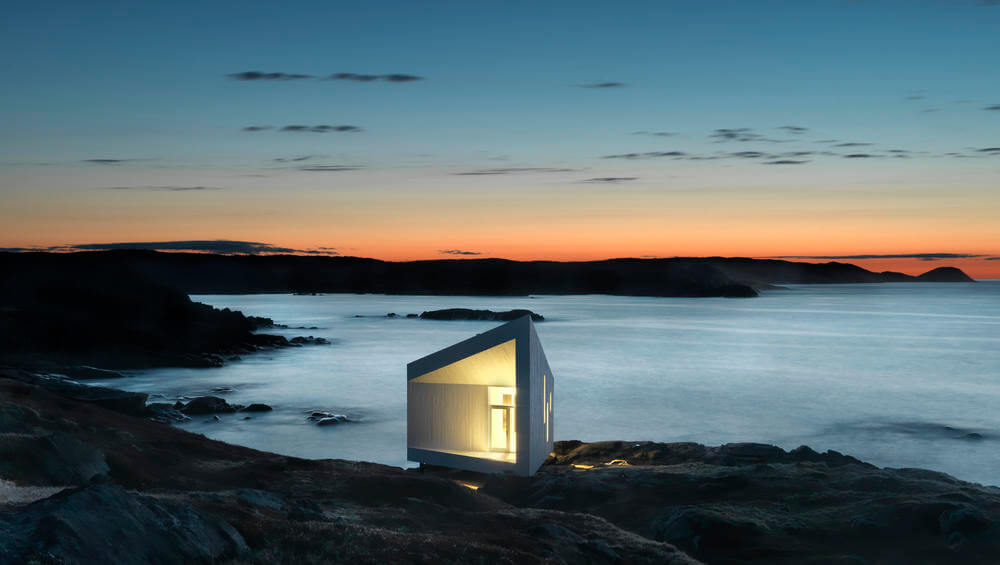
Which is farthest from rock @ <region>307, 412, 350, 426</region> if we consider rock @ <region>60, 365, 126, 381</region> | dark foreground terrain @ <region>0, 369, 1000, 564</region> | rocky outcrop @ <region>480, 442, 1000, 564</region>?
rock @ <region>60, 365, 126, 381</region>

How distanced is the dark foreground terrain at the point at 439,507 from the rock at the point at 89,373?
89.4ft

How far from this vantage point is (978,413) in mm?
42062

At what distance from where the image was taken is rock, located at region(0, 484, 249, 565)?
762 centimetres

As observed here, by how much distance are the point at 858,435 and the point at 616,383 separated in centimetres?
2154

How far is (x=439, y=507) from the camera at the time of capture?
1598 cm

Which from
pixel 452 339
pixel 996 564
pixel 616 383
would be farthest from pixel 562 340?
pixel 996 564

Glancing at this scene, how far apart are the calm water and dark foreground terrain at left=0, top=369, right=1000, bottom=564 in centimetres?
989

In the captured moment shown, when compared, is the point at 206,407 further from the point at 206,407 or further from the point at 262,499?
the point at 262,499

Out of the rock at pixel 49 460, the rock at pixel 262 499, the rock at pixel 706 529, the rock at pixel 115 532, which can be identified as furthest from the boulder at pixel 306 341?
the rock at pixel 115 532

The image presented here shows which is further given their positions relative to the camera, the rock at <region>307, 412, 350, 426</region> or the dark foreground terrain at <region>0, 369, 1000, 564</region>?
the rock at <region>307, 412, 350, 426</region>

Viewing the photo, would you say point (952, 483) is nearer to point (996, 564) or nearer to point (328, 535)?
point (996, 564)

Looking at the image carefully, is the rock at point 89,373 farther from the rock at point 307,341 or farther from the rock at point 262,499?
the rock at point 262,499

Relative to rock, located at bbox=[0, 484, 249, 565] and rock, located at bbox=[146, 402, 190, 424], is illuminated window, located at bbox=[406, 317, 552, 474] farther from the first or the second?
rock, located at bbox=[146, 402, 190, 424]

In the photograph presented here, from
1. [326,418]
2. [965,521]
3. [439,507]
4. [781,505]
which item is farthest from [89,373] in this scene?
[965,521]
